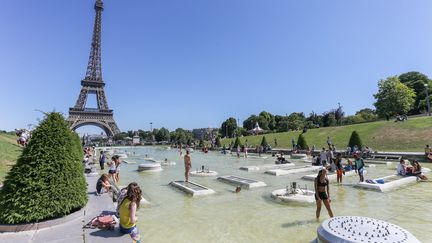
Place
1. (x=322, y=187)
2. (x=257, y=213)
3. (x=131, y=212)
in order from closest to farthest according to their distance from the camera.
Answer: (x=131, y=212) < (x=322, y=187) < (x=257, y=213)

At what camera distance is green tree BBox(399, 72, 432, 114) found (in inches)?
3121

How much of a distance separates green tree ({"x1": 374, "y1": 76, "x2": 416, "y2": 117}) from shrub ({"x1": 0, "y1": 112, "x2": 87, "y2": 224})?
3023 inches

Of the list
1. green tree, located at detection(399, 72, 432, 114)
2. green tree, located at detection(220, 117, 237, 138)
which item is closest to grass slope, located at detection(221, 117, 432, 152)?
green tree, located at detection(399, 72, 432, 114)

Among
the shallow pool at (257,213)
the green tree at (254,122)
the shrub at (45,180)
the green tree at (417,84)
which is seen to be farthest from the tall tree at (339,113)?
the shrub at (45,180)

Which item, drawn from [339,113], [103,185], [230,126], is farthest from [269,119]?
[103,185]

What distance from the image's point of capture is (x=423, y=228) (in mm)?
8062

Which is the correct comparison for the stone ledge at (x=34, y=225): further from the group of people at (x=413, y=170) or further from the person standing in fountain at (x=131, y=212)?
the group of people at (x=413, y=170)

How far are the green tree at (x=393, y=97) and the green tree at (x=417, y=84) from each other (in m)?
8.75

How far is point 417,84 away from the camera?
278 ft

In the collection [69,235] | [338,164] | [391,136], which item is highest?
[391,136]

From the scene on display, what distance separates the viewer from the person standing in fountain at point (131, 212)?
596 centimetres

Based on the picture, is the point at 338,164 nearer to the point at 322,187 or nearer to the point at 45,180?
the point at 322,187

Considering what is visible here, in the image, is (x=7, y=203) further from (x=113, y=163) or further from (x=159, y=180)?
(x=159, y=180)

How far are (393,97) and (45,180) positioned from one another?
80456 millimetres
